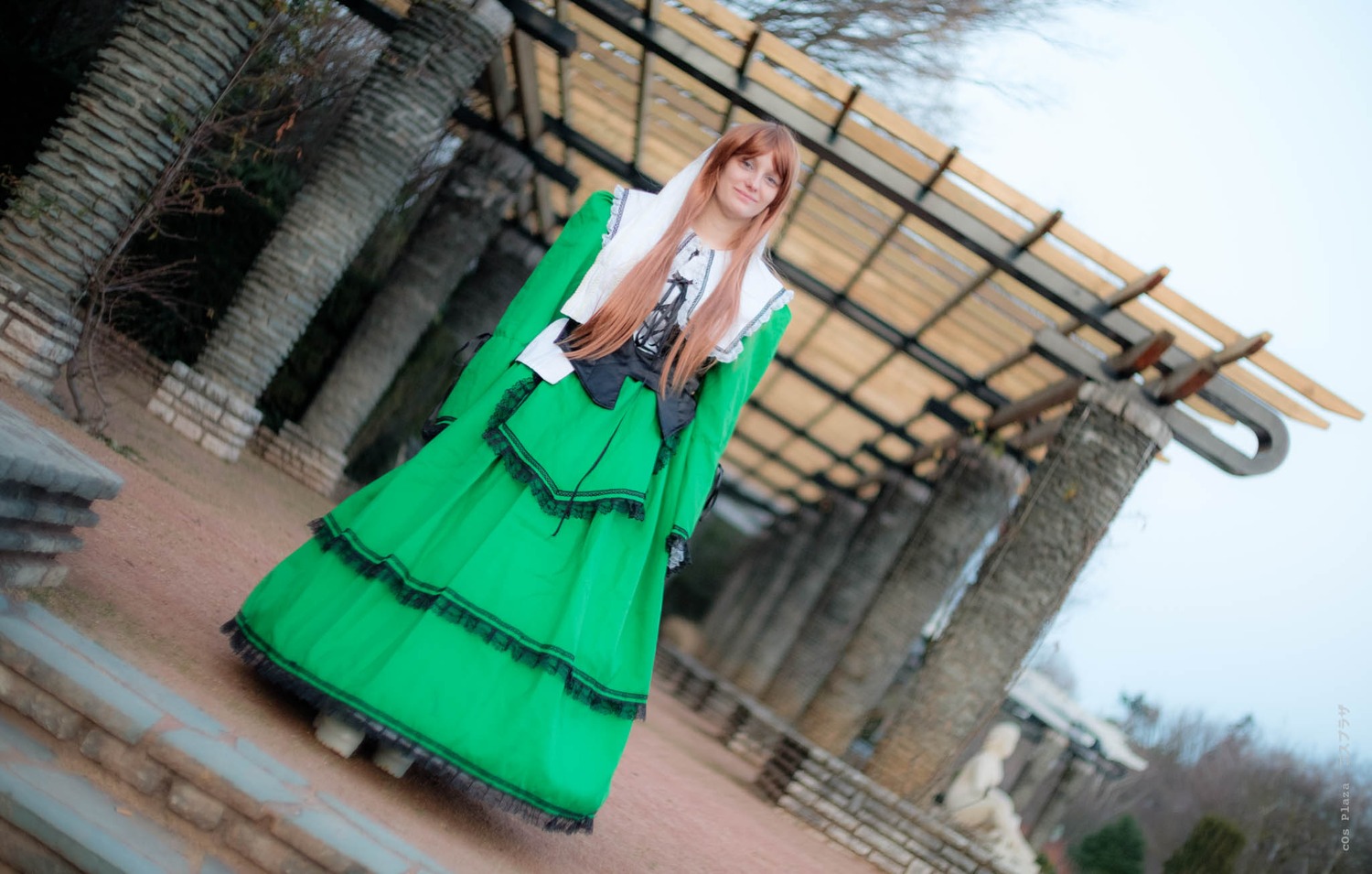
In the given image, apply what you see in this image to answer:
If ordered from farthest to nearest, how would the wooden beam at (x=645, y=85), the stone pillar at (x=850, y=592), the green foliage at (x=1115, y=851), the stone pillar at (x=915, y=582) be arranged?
1. the green foliage at (x=1115, y=851)
2. the stone pillar at (x=850, y=592)
3. the stone pillar at (x=915, y=582)
4. the wooden beam at (x=645, y=85)

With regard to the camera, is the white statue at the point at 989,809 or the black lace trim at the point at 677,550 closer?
the black lace trim at the point at 677,550

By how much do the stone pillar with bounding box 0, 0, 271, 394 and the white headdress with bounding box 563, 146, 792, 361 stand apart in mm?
4059

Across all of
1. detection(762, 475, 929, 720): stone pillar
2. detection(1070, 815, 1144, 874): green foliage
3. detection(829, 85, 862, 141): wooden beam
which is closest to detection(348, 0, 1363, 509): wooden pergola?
detection(829, 85, 862, 141): wooden beam

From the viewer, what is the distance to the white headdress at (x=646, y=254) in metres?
3.46

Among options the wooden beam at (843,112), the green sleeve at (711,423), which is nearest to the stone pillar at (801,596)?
the wooden beam at (843,112)

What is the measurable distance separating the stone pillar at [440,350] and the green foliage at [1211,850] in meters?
8.99

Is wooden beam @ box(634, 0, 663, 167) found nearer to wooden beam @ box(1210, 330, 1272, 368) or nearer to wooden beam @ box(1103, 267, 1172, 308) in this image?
wooden beam @ box(1103, 267, 1172, 308)

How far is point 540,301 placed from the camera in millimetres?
3512

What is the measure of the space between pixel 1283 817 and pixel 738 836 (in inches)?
365

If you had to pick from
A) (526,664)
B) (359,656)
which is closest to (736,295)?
(526,664)

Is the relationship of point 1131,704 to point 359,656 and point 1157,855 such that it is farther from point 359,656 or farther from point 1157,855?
point 359,656

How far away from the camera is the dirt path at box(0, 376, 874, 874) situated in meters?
2.99

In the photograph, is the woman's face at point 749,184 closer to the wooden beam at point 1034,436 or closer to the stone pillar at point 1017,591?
the stone pillar at point 1017,591

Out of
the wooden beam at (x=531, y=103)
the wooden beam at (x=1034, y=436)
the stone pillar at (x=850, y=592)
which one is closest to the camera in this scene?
the wooden beam at (x=531, y=103)
